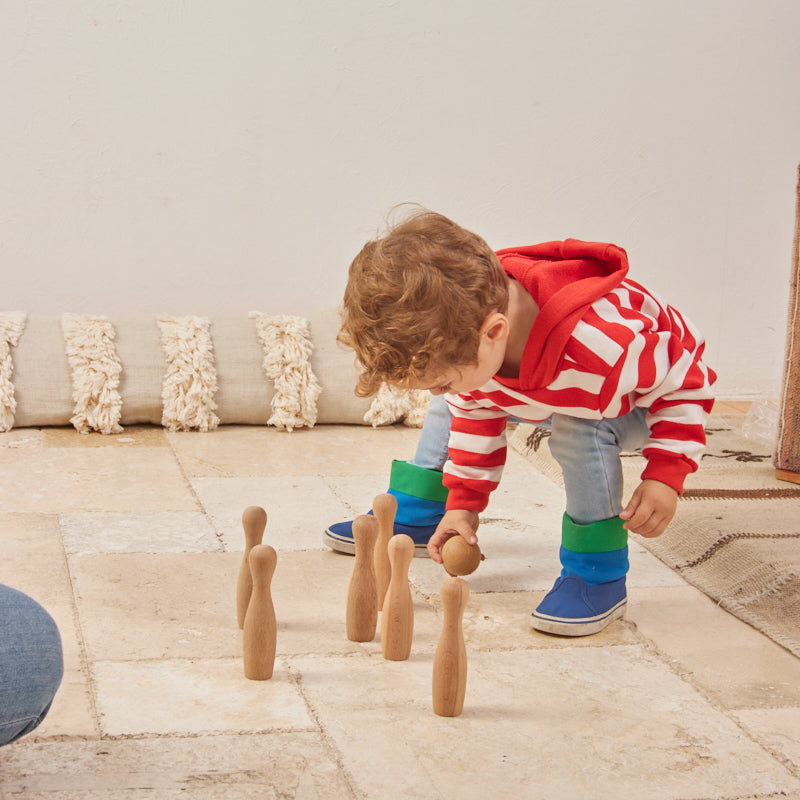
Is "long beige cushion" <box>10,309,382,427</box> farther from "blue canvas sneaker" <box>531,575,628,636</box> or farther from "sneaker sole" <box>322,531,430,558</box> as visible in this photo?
"blue canvas sneaker" <box>531,575,628,636</box>

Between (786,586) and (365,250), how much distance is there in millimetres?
727

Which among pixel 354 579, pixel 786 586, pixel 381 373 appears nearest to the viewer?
pixel 381 373

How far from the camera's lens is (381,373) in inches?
44.3

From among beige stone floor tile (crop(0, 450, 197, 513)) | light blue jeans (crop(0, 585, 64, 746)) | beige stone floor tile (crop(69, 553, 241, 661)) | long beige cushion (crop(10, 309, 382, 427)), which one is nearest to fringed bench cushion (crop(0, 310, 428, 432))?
long beige cushion (crop(10, 309, 382, 427))

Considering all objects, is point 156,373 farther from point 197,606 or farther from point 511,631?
point 511,631

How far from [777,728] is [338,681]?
1.50ft

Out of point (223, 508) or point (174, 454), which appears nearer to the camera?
point (223, 508)

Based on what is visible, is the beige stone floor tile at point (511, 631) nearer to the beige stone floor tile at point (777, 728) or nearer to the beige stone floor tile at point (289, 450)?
the beige stone floor tile at point (777, 728)

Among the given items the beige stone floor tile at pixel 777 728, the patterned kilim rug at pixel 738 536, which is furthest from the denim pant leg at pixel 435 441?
the beige stone floor tile at pixel 777 728

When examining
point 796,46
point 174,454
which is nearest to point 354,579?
point 174,454

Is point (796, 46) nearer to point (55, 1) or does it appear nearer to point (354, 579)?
point (55, 1)

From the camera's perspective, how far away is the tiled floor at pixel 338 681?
928mm

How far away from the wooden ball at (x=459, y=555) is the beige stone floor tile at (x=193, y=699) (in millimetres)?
262

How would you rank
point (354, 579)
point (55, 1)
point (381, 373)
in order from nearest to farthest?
1. point (381, 373)
2. point (354, 579)
3. point (55, 1)
